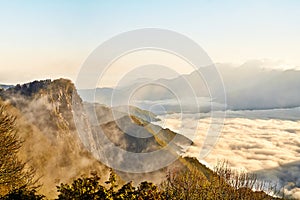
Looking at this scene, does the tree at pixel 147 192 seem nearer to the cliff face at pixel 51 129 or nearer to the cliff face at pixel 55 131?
the cliff face at pixel 51 129

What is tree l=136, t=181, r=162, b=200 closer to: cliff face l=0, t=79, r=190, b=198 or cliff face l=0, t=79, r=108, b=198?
cliff face l=0, t=79, r=108, b=198

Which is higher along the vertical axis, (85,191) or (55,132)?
(55,132)

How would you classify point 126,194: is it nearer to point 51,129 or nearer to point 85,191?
point 85,191

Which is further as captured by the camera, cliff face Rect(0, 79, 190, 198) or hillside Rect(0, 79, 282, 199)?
cliff face Rect(0, 79, 190, 198)

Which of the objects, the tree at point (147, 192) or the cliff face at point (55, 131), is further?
the cliff face at point (55, 131)

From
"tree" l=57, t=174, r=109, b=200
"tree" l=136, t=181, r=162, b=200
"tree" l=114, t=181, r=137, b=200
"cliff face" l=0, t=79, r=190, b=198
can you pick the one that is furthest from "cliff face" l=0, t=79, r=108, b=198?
"tree" l=136, t=181, r=162, b=200

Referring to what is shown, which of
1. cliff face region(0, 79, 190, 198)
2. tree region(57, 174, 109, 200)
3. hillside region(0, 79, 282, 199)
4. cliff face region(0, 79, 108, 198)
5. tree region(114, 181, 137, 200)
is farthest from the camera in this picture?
cliff face region(0, 79, 190, 198)

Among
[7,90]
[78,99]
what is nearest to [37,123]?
[7,90]

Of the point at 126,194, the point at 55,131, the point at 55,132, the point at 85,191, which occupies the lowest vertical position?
the point at 126,194

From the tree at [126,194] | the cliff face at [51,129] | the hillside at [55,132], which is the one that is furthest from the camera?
the cliff face at [51,129]

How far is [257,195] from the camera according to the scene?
50.8 m

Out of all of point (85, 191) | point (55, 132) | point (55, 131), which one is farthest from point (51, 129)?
point (85, 191)

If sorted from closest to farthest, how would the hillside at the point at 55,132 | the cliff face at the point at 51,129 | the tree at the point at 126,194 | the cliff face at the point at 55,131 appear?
the tree at the point at 126,194
the hillside at the point at 55,132
the cliff face at the point at 51,129
the cliff face at the point at 55,131

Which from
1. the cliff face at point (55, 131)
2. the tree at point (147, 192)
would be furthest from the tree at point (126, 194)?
the cliff face at point (55, 131)
